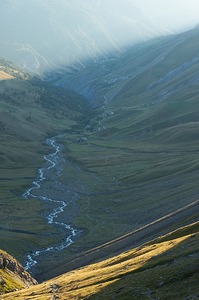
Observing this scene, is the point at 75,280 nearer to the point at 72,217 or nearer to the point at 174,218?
the point at 174,218

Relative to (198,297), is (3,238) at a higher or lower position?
higher

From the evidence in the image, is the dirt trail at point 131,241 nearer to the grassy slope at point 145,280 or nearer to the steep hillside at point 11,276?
the steep hillside at point 11,276

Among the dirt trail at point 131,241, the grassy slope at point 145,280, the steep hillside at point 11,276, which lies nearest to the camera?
the grassy slope at point 145,280

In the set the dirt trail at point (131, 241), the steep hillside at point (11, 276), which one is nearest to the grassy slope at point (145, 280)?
the steep hillside at point (11, 276)

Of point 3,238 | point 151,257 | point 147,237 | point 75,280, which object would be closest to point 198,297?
point 151,257

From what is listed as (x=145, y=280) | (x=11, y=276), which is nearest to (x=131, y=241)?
(x=11, y=276)

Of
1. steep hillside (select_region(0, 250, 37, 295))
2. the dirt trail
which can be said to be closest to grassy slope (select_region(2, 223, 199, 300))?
steep hillside (select_region(0, 250, 37, 295))

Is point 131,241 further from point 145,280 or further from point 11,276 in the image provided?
point 145,280
